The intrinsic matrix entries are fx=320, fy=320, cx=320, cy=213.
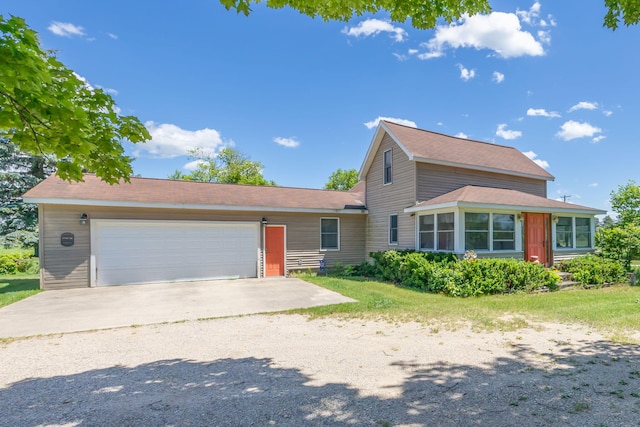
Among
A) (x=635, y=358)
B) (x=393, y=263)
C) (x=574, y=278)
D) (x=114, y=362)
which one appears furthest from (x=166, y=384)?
(x=574, y=278)

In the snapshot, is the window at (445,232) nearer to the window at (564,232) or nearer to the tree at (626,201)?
the window at (564,232)

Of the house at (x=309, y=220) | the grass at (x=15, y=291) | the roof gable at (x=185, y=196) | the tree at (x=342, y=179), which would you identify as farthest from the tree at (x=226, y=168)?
the grass at (x=15, y=291)

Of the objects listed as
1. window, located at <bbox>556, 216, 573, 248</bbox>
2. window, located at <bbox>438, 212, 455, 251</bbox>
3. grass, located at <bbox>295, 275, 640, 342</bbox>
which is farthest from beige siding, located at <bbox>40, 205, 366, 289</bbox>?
window, located at <bbox>556, 216, 573, 248</bbox>

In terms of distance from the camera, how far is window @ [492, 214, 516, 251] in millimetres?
11477

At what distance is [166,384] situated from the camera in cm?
364

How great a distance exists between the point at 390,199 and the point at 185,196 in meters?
8.48

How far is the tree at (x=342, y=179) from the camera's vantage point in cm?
4028

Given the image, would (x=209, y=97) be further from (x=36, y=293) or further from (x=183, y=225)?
(x=36, y=293)

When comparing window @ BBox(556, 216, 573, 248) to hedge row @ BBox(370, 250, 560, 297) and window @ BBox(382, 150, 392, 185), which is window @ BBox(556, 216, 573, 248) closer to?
hedge row @ BBox(370, 250, 560, 297)

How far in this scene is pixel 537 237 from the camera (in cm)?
1211

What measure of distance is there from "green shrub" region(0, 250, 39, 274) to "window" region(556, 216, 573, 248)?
23262mm

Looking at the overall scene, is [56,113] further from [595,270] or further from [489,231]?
[595,270]

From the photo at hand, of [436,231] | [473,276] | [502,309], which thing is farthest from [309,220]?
[502,309]

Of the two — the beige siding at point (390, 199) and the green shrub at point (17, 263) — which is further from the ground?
the beige siding at point (390, 199)
